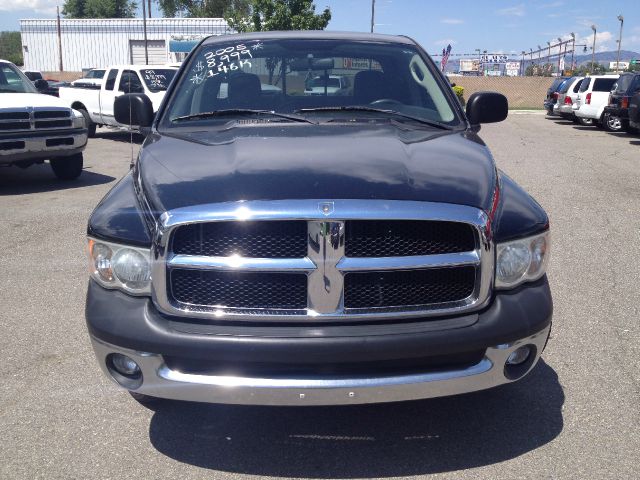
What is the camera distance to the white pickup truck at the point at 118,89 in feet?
55.8

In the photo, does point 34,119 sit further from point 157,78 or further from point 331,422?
point 331,422

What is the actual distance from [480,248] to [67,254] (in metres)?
4.89

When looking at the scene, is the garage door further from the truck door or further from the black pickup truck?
the black pickup truck

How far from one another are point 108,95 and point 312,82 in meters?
14.4

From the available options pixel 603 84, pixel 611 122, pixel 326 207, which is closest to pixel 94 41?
pixel 603 84

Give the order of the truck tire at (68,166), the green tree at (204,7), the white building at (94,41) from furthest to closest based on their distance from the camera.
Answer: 1. the green tree at (204,7)
2. the white building at (94,41)
3. the truck tire at (68,166)

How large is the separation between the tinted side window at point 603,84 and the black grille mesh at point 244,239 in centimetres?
2236

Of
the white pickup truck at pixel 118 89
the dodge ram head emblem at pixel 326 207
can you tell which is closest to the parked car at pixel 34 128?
the white pickup truck at pixel 118 89

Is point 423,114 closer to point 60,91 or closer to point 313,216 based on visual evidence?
point 313,216

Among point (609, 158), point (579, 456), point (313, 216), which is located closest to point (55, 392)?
point (313, 216)

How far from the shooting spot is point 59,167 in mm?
11188

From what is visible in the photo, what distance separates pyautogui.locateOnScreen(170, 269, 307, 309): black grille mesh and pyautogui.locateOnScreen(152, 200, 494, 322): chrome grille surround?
0.10 ft

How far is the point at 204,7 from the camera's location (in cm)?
6781

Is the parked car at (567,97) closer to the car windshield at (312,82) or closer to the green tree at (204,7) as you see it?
the car windshield at (312,82)
